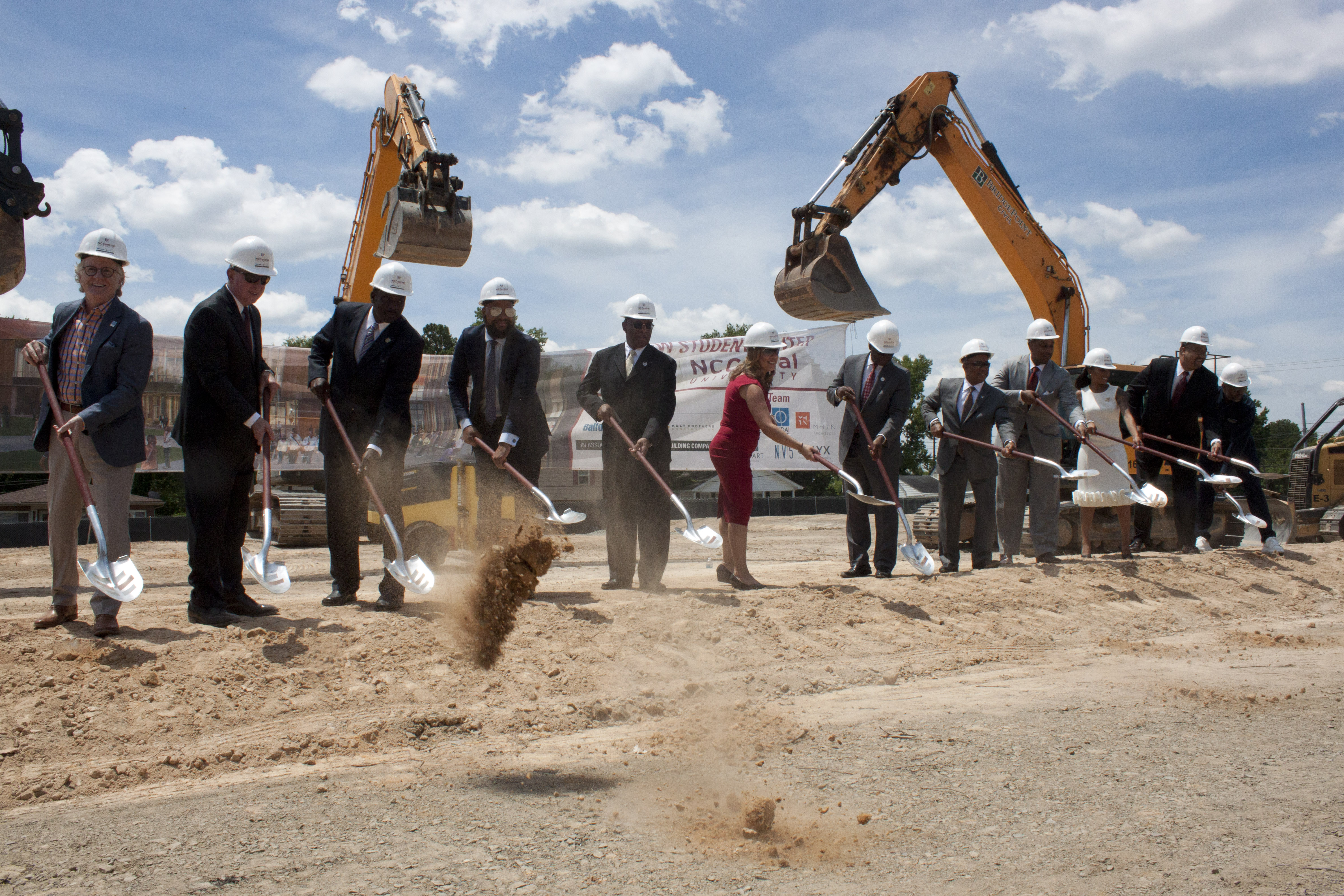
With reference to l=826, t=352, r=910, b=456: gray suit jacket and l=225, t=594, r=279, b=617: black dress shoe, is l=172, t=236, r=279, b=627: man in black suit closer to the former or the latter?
l=225, t=594, r=279, b=617: black dress shoe

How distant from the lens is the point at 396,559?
15.4 feet

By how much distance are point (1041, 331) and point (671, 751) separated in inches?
211

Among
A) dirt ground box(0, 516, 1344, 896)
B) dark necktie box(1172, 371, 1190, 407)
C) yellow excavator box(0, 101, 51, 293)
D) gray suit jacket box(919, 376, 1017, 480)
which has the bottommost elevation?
dirt ground box(0, 516, 1344, 896)

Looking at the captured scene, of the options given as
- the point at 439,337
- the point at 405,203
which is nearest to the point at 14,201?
the point at 405,203

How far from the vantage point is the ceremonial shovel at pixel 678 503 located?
18.8 feet

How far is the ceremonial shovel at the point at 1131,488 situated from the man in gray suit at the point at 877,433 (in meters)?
1.31

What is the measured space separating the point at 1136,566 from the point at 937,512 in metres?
3.97

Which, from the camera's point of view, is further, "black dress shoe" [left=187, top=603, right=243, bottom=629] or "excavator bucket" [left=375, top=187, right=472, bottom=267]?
"excavator bucket" [left=375, top=187, right=472, bottom=267]

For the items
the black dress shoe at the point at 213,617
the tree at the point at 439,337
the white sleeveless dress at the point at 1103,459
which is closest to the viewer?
the black dress shoe at the point at 213,617

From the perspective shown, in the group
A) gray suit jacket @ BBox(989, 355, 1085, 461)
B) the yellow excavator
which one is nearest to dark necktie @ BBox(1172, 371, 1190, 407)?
gray suit jacket @ BBox(989, 355, 1085, 461)

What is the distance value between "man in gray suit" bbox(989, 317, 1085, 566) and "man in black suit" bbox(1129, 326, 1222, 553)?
1.23 metres

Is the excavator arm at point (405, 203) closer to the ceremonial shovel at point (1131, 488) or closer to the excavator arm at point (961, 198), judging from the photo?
the excavator arm at point (961, 198)

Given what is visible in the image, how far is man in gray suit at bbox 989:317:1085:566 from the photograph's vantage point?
739 cm

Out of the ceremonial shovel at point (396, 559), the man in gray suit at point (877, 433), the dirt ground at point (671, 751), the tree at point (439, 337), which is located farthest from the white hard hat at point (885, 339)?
the tree at point (439, 337)
